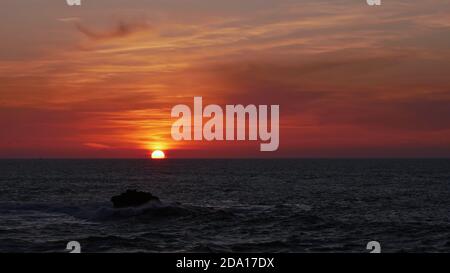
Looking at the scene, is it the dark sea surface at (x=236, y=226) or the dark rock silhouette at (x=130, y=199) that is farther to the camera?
the dark rock silhouette at (x=130, y=199)

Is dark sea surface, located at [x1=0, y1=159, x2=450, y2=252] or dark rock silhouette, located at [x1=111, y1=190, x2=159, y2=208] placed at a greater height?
dark rock silhouette, located at [x1=111, y1=190, x2=159, y2=208]

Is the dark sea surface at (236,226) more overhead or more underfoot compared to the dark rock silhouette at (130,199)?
more underfoot

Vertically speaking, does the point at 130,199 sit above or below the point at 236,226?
above

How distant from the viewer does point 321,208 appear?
64250mm

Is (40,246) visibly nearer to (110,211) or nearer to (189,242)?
(189,242)

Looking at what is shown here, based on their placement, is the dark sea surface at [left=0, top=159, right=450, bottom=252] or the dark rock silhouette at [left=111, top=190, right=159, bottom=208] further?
the dark rock silhouette at [left=111, top=190, right=159, bottom=208]

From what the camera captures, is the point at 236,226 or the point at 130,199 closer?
the point at 236,226

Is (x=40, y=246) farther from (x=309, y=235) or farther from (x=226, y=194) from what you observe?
(x=226, y=194)
